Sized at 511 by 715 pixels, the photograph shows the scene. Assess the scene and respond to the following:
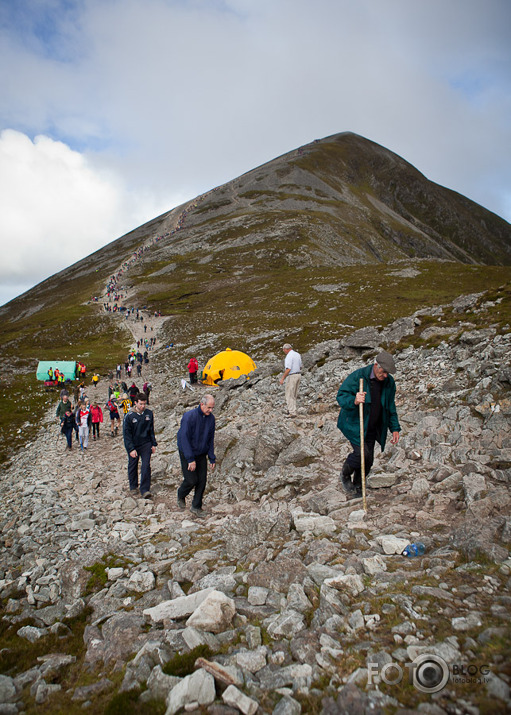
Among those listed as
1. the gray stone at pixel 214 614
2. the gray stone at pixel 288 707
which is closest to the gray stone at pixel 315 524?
the gray stone at pixel 214 614

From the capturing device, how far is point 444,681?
309cm

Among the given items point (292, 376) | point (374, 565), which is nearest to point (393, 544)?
point (374, 565)

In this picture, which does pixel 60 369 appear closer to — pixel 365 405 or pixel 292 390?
pixel 292 390

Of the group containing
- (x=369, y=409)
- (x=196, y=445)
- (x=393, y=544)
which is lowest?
(x=393, y=544)

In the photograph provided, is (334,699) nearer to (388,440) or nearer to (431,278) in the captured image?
(388,440)

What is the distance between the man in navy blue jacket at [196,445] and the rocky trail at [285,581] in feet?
2.62

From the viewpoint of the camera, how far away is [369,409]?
7.70m

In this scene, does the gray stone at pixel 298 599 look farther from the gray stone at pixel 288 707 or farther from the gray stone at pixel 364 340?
the gray stone at pixel 364 340

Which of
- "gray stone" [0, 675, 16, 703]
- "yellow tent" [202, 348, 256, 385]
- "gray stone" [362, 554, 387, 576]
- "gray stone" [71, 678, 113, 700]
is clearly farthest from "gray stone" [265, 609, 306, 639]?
"yellow tent" [202, 348, 256, 385]

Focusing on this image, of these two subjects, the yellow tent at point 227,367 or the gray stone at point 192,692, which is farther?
the yellow tent at point 227,367

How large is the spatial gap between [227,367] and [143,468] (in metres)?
18.9

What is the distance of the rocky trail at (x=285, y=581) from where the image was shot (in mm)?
3475

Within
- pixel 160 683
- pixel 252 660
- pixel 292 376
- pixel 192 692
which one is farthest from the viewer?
pixel 292 376

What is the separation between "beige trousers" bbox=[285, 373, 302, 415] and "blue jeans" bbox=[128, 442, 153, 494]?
5.92 m
